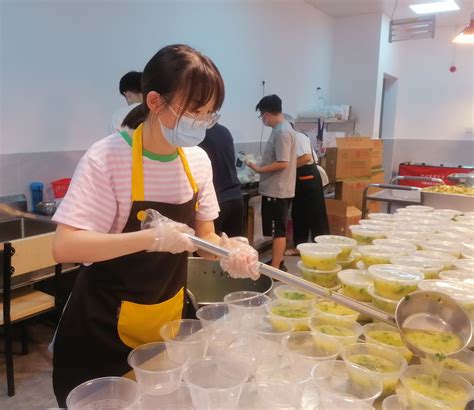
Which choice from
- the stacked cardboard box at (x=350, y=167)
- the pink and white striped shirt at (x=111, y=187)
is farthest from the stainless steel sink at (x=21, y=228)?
the stacked cardboard box at (x=350, y=167)

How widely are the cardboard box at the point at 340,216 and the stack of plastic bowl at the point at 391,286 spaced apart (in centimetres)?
379

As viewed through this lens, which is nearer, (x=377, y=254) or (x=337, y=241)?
(x=377, y=254)

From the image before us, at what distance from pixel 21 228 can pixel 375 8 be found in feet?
18.5

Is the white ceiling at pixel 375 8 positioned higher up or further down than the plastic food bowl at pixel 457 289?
higher up

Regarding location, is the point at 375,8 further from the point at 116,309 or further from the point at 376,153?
the point at 116,309

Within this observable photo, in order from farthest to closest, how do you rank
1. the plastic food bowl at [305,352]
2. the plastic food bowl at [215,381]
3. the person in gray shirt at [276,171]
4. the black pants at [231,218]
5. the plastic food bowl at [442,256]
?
1. the person in gray shirt at [276,171]
2. the black pants at [231,218]
3. the plastic food bowl at [442,256]
4. the plastic food bowl at [305,352]
5. the plastic food bowl at [215,381]

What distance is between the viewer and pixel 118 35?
333cm

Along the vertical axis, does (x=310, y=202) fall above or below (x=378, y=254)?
below

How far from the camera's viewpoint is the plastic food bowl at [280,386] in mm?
884

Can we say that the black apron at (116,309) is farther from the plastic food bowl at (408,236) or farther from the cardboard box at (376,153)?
the cardboard box at (376,153)

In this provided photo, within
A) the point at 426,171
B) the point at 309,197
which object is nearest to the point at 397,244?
the point at 309,197

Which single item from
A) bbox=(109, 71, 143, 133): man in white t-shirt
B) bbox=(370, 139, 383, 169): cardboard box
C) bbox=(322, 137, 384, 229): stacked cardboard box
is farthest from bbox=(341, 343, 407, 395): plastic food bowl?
bbox=(370, 139, 383, 169): cardboard box

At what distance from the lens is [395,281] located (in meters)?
1.22

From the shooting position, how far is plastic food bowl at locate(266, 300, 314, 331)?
1.14 meters
